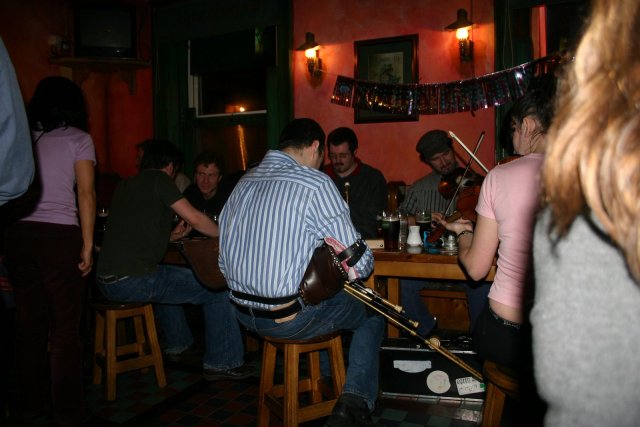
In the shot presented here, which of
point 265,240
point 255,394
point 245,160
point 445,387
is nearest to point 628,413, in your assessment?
point 265,240

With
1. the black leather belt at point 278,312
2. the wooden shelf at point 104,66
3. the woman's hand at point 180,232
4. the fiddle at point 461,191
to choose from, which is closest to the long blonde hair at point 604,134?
the black leather belt at point 278,312

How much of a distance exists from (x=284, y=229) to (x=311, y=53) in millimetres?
3821

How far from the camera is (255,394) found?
118 inches

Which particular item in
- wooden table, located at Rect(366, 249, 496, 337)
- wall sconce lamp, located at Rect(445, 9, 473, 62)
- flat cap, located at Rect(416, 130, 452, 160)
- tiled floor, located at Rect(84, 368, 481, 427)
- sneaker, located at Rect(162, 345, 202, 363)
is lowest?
tiled floor, located at Rect(84, 368, 481, 427)

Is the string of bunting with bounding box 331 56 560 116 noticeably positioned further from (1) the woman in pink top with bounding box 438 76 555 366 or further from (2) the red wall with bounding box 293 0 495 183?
(1) the woman in pink top with bounding box 438 76 555 366

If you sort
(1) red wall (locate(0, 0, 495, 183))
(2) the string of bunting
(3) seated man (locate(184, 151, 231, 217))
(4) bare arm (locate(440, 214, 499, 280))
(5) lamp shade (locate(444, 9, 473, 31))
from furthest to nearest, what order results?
(1) red wall (locate(0, 0, 495, 183))
(5) lamp shade (locate(444, 9, 473, 31))
(2) the string of bunting
(3) seated man (locate(184, 151, 231, 217))
(4) bare arm (locate(440, 214, 499, 280))

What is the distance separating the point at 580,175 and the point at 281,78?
529cm

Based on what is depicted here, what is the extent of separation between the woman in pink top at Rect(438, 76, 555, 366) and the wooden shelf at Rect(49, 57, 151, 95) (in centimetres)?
534

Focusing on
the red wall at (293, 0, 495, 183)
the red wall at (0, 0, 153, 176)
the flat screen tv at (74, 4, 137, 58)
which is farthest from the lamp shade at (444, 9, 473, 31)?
the red wall at (0, 0, 153, 176)

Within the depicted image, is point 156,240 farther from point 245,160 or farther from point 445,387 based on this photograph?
point 245,160

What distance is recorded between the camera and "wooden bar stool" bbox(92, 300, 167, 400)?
2.95 meters

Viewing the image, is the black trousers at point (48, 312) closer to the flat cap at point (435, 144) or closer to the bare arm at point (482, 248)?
the bare arm at point (482, 248)

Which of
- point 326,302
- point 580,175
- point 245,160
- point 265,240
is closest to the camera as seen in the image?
point 580,175

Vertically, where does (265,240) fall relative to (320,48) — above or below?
below
